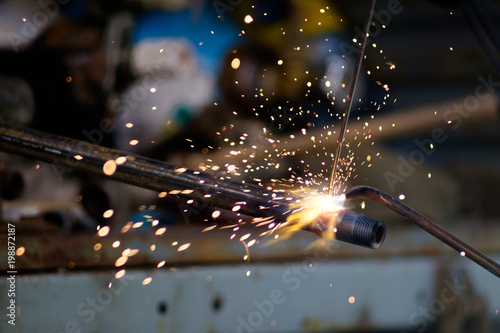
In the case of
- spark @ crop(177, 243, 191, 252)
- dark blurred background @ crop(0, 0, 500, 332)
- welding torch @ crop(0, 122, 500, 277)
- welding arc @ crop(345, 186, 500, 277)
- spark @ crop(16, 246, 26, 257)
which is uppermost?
dark blurred background @ crop(0, 0, 500, 332)

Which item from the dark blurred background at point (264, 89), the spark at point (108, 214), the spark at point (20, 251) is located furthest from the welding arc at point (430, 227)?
the spark at point (108, 214)

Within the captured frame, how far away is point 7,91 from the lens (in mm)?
3062

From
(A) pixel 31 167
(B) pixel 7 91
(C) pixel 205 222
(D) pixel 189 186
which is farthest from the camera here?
(B) pixel 7 91

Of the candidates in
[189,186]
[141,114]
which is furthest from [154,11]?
[189,186]

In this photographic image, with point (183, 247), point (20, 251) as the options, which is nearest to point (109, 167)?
point (183, 247)

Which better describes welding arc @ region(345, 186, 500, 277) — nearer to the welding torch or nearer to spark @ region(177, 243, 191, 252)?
the welding torch

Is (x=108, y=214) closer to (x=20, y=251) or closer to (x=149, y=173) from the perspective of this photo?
(x=20, y=251)

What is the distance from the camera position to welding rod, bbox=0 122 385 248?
3.29 feet

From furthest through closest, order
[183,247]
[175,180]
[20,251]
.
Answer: [183,247] → [20,251] → [175,180]

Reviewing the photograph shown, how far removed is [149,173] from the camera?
3.39 ft

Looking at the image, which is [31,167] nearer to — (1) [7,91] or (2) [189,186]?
(1) [7,91]

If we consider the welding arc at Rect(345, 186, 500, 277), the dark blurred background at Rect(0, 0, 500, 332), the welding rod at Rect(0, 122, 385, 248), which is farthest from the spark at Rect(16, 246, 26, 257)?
the welding arc at Rect(345, 186, 500, 277)

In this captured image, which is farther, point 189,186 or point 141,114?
point 141,114

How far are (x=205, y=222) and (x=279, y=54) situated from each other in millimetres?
1407
